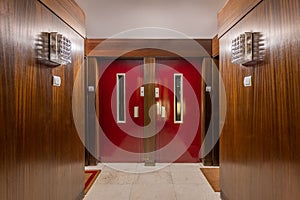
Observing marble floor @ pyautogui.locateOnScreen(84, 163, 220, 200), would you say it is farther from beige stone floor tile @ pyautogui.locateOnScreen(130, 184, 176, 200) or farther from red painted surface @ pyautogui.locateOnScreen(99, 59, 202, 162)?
red painted surface @ pyautogui.locateOnScreen(99, 59, 202, 162)

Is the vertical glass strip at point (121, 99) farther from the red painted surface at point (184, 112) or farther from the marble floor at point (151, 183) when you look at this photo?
the marble floor at point (151, 183)

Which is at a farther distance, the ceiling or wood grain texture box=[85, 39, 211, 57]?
wood grain texture box=[85, 39, 211, 57]

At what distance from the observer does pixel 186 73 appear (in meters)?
5.22

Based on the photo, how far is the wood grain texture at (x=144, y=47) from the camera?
16.2 ft

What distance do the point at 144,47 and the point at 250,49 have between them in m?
2.92

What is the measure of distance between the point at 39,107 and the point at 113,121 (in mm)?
3177

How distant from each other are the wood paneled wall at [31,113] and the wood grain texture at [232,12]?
1592 millimetres

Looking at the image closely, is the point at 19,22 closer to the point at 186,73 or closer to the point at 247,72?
the point at 247,72

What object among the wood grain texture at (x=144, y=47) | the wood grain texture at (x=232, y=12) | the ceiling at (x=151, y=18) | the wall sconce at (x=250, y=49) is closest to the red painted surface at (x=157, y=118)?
the wood grain texture at (x=144, y=47)

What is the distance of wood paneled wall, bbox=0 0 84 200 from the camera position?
1.56 meters

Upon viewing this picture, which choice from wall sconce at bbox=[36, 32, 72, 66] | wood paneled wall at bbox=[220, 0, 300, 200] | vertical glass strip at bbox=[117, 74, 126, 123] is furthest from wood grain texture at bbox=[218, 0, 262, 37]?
vertical glass strip at bbox=[117, 74, 126, 123]

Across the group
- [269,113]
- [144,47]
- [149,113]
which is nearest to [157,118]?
[149,113]

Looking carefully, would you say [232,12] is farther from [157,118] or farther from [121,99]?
[121,99]

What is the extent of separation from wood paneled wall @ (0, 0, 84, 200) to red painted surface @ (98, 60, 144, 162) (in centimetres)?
234
